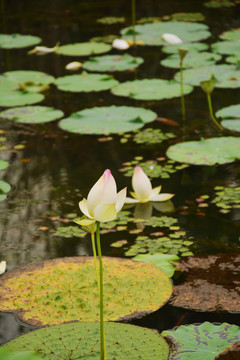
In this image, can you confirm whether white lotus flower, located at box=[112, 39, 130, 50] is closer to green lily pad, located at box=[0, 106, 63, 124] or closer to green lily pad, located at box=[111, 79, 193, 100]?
green lily pad, located at box=[111, 79, 193, 100]

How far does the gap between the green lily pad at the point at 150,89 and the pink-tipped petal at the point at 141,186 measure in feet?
4.84

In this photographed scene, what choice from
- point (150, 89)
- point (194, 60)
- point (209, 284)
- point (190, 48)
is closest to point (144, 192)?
point (209, 284)

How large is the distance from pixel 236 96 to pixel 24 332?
9.15ft

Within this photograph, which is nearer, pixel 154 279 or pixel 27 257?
pixel 154 279

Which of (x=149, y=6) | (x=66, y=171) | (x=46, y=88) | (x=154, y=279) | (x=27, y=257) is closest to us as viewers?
(x=154, y=279)

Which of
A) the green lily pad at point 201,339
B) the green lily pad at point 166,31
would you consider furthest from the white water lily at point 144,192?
the green lily pad at point 166,31

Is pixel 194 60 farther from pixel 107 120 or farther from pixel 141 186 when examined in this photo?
pixel 141 186

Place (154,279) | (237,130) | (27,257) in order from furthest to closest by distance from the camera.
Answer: (237,130)
(27,257)
(154,279)

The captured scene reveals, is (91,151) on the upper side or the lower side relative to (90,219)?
lower

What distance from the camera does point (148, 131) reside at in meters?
3.85

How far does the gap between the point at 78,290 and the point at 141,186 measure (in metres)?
0.81

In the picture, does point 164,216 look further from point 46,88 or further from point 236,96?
point 46,88

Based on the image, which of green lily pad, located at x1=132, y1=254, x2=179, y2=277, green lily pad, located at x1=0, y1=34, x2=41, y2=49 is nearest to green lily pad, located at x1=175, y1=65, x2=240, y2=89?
green lily pad, located at x1=0, y1=34, x2=41, y2=49

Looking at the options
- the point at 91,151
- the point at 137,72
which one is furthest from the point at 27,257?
the point at 137,72
